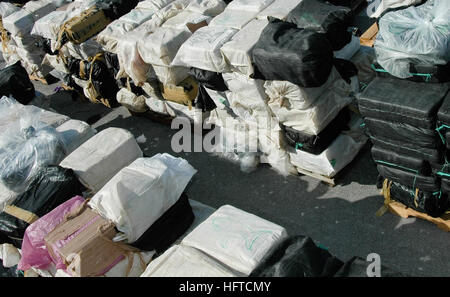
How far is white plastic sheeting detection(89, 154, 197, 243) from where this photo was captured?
3.89 meters

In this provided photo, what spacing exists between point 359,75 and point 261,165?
173 centimetres

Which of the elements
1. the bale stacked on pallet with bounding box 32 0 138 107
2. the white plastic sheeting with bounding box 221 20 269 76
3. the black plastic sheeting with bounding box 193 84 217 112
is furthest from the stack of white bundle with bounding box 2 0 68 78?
the white plastic sheeting with bounding box 221 20 269 76

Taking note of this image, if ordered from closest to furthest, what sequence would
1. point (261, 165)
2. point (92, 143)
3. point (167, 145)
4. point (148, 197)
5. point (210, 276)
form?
point (210, 276)
point (148, 197)
point (92, 143)
point (261, 165)
point (167, 145)

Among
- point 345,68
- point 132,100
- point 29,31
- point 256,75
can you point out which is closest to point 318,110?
point 345,68

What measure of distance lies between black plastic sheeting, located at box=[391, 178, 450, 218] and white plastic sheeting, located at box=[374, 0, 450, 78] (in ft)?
3.91

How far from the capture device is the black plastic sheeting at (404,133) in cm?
376

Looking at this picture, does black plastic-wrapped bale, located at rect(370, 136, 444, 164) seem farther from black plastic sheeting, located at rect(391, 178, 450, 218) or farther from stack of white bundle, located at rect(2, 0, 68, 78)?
stack of white bundle, located at rect(2, 0, 68, 78)

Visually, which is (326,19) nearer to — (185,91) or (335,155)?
(335,155)

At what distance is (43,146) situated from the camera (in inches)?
202

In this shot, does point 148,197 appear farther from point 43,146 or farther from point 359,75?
point 359,75

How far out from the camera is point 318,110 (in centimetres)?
467

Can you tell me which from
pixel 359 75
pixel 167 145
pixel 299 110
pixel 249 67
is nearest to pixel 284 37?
pixel 249 67

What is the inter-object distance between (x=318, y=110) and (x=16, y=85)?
17.6 feet

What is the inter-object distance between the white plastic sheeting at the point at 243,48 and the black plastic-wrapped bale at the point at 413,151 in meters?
1.57
